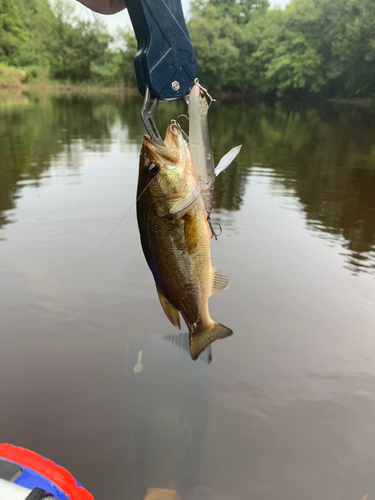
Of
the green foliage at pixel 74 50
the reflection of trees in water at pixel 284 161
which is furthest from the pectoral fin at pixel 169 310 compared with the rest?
the green foliage at pixel 74 50

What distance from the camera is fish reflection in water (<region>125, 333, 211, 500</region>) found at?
2865 millimetres

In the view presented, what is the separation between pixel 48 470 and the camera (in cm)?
171

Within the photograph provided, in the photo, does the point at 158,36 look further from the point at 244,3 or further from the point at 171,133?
the point at 244,3

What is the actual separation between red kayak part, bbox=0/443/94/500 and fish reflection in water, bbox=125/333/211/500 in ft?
4.06

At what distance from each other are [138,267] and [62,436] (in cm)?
293

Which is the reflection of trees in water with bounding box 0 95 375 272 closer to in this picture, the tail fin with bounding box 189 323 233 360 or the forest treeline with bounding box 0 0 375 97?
the tail fin with bounding box 189 323 233 360

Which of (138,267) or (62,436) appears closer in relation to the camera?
(62,436)

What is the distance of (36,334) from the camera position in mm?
4273

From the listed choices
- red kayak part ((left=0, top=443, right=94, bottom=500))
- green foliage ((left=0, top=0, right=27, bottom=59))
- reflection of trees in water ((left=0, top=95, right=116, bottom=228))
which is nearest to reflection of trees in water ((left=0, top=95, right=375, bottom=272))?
reflection of trees in water ((left=0, top=95, right=116, bottom=228))

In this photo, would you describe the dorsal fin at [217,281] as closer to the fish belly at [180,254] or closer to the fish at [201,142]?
the fish belly at [180,254]

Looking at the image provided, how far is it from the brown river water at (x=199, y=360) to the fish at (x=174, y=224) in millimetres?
1326

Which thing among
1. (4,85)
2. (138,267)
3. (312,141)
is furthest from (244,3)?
(138,267)

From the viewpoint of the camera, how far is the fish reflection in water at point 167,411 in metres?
2.87

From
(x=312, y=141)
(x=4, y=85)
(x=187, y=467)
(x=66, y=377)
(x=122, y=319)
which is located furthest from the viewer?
(x=4, y=85)
